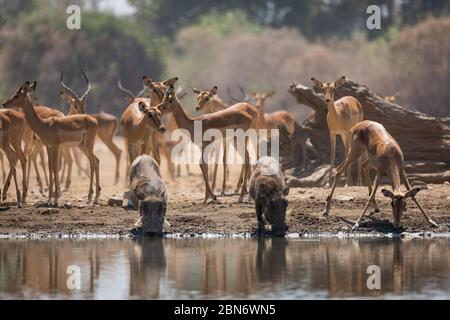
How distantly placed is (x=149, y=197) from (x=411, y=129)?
741 cm

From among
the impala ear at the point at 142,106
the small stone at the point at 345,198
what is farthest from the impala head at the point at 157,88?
the small stone at the point at 345,198

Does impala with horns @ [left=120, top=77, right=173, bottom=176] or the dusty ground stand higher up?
impala with horns @ [left=120, top=77, right=173, bottom=176]

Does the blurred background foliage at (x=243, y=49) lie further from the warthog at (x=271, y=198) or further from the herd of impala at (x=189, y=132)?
the warthog at (x=271, y=198)

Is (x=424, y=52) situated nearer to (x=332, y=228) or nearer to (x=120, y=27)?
(x=120, y=27)

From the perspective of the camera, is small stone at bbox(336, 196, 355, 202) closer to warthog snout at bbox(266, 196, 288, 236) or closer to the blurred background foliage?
warthog snout at bbox(266, 196, 288, 236)

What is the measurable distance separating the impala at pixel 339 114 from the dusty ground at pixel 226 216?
1084 millimetres

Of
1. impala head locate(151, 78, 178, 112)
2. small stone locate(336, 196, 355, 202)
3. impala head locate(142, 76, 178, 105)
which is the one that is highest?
impala head locate(142, 76, 178, 105)

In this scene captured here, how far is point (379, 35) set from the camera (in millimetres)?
62281

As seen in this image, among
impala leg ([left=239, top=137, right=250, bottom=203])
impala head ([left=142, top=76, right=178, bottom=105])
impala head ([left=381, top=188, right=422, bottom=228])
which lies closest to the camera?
impala head ([left=381, top=188, right=422, bottom=228])

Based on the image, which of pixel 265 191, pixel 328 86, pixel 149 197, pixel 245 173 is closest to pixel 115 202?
pixel 245 173

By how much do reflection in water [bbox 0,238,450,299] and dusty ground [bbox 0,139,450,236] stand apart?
0.84 metres

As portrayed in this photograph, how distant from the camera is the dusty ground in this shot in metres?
17.7

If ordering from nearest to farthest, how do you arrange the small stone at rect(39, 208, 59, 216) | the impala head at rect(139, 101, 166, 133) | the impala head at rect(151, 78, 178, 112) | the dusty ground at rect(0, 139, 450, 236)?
the dusty ground at rect(0, 139, 450, 236) < the small stone at rect(39, 208, 59, 216) < the impala head at rect(139, 101, 166, 133) < the impala head at rect(151, 78, 178, 112)

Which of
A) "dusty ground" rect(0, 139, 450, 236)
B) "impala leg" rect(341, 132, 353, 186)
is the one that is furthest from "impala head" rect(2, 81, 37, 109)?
"impala leg" rect(341, 132, 353, 186)
